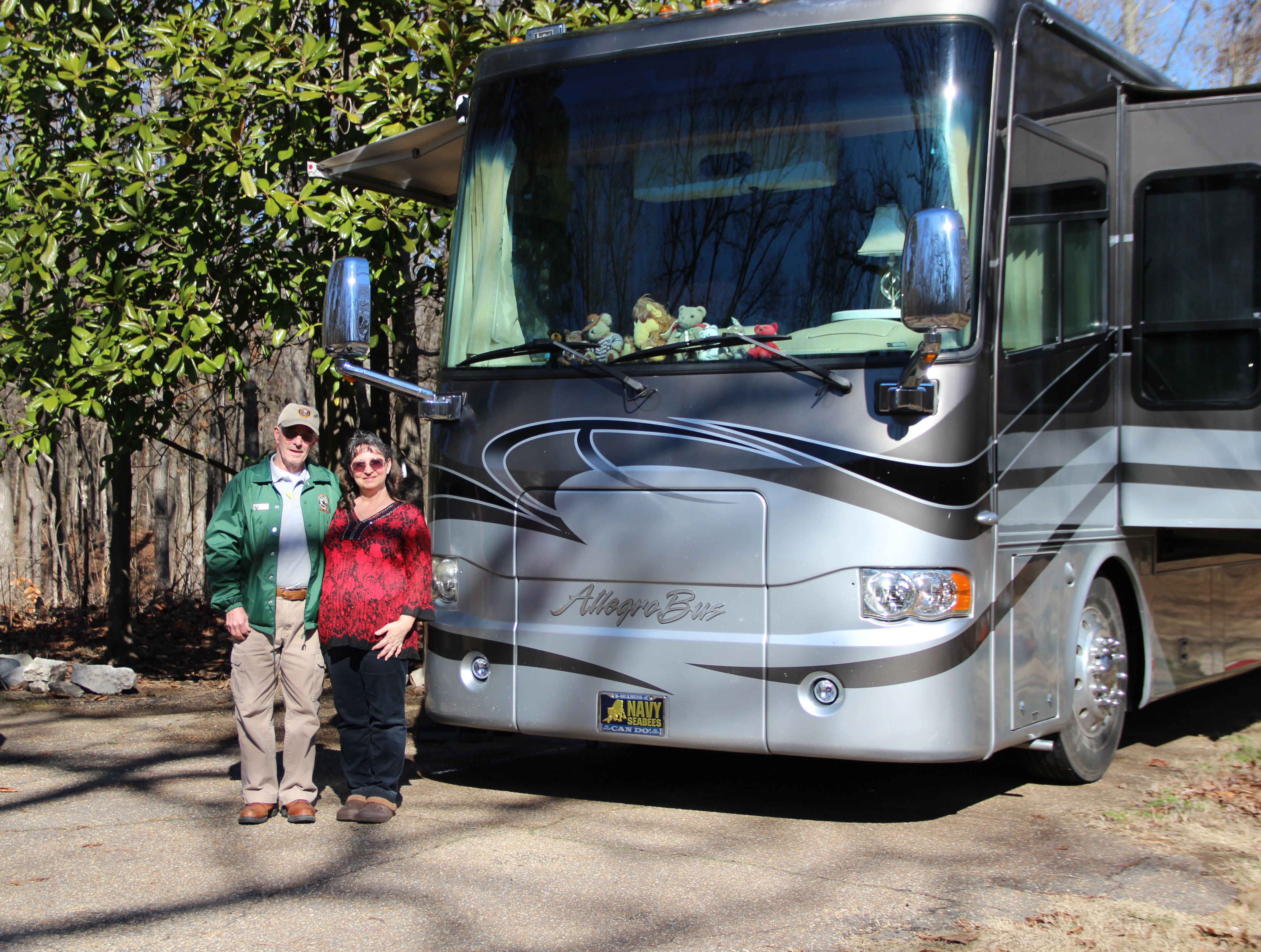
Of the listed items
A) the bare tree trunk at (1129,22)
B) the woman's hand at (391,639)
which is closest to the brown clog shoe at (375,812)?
the woman's hand at (391,639)

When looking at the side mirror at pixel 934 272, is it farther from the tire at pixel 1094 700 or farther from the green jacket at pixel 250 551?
the green jacket at pixel 250 551

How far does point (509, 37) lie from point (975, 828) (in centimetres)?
562

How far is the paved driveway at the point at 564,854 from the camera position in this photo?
437 cm

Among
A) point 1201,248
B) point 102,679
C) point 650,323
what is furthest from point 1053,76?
point 102,679

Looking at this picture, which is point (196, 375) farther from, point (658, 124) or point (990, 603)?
point (990, 603)

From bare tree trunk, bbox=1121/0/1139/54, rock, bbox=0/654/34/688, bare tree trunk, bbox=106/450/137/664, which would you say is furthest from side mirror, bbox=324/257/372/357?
bare tree trunk, bbox=1121/0/1139/54

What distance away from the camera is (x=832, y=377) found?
5.43 meters

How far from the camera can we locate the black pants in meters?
5.85

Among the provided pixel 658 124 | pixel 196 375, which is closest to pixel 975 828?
pixel 658 124

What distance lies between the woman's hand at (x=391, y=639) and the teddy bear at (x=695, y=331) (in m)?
1.68

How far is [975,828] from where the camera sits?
5812 millimetres

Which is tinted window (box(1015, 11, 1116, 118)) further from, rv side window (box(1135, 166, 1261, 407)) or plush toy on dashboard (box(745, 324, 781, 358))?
plush toy on dashboard (box(745, 324, 781, 358))

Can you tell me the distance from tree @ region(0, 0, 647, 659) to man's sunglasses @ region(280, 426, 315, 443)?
2.54 metres

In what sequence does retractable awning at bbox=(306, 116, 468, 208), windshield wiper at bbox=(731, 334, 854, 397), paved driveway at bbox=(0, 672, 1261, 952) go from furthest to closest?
retractable awning at bbox=(306, 116, 468, 208) < windshield wiper at bbox=(731, 334, 854, 397) < paved driveway at bbox=(0, 672, 1261, 952)
